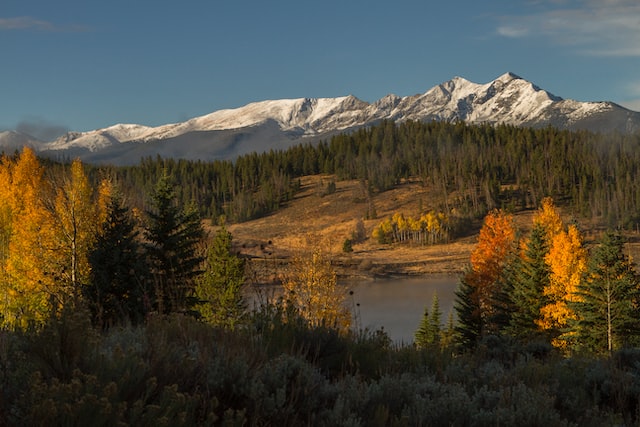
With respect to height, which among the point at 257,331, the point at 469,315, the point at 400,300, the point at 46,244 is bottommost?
the point at 400,300

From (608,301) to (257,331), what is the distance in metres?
21.0

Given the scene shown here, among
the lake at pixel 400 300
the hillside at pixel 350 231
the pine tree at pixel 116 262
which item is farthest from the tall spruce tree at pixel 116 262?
the hillside at pixel 350 231

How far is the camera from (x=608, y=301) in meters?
22.4

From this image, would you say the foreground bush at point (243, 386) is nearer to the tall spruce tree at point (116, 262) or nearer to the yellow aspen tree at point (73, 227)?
the tall spruce tree at point (116, 262)

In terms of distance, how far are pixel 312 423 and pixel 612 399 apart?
3371mm

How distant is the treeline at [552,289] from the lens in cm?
2291

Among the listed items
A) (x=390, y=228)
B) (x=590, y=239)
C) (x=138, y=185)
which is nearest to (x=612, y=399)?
(x=590, y=239)

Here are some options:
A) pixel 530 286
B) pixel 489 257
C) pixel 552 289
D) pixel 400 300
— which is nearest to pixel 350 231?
pixel 400 300

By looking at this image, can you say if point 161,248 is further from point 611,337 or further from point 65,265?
point 611,337

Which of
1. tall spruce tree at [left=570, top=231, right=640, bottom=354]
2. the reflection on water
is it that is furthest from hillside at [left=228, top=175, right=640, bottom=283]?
tall spruce tree at [left=570, top=231, right=640, bottom=354]

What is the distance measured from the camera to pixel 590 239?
3588 inches

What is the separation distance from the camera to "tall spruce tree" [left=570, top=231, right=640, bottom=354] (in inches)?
894

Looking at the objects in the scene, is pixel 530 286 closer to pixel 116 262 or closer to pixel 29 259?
pixel 116 262

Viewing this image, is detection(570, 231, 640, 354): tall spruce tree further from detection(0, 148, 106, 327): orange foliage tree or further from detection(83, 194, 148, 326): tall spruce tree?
detection(0, 148, 106, 327): orange foliage tree
